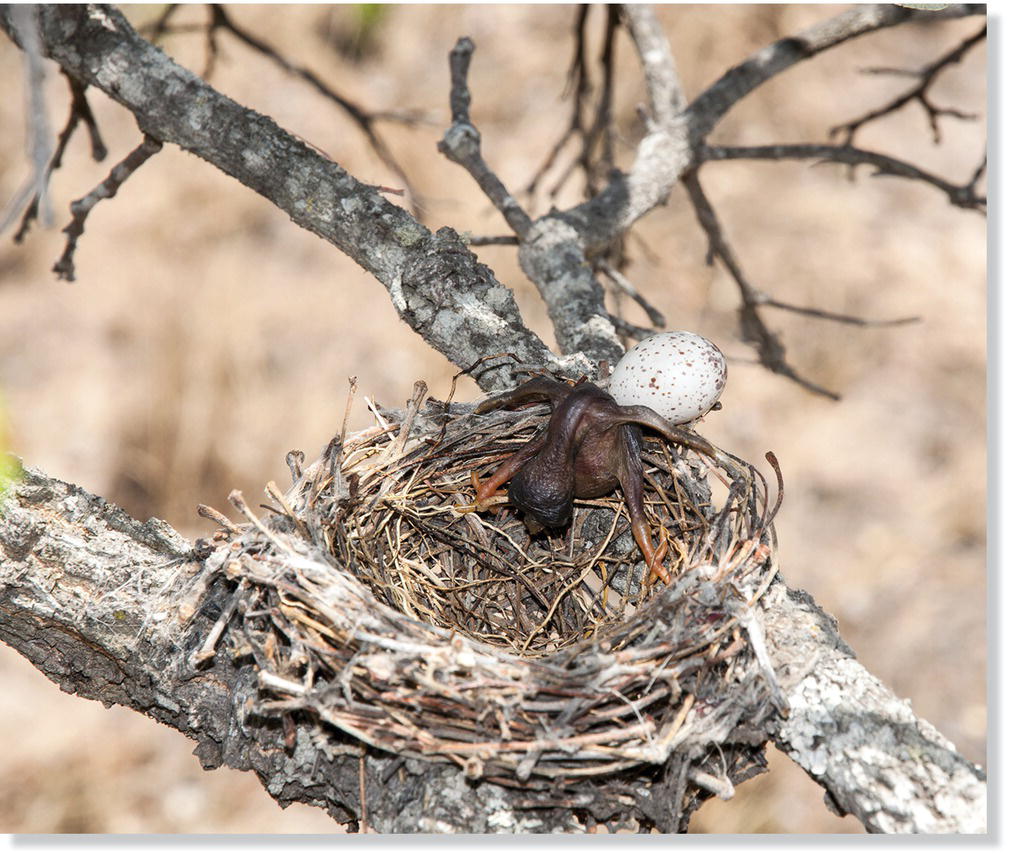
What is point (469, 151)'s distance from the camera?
2320mm

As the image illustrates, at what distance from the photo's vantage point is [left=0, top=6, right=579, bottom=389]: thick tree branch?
1.88m

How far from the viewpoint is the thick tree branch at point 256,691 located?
4.21ft

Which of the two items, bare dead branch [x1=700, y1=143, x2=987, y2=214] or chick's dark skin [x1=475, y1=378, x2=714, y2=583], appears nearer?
chick's dark skin [x1=475, y1=378, x2=714, y2=583]

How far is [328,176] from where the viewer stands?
1993 millimetres

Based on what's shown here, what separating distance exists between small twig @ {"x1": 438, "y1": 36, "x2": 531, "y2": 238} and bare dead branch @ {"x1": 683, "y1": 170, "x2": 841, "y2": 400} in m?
0.73

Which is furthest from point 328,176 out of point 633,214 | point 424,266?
point 633,214

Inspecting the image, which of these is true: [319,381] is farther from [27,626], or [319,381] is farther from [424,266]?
[27,626]

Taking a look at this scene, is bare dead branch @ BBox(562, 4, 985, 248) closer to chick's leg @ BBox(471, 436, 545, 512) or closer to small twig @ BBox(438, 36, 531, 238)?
small twig @ BBox(438, 36, 531, 238)

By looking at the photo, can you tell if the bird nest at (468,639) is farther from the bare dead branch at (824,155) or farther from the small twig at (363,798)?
the bare dead branch at (824,155)

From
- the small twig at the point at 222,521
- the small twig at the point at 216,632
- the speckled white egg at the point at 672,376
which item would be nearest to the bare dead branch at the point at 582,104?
the speckled white egg at the point at 672,376

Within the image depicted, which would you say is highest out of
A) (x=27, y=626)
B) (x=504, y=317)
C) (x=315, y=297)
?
(x=315, y=297)

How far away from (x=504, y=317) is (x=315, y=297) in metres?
3.95

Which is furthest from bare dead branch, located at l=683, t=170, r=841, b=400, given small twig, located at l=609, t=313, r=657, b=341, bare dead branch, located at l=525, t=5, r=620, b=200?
small twig, located at l=609, t=313, r=657, b=341

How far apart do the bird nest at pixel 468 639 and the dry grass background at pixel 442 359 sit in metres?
2.99
